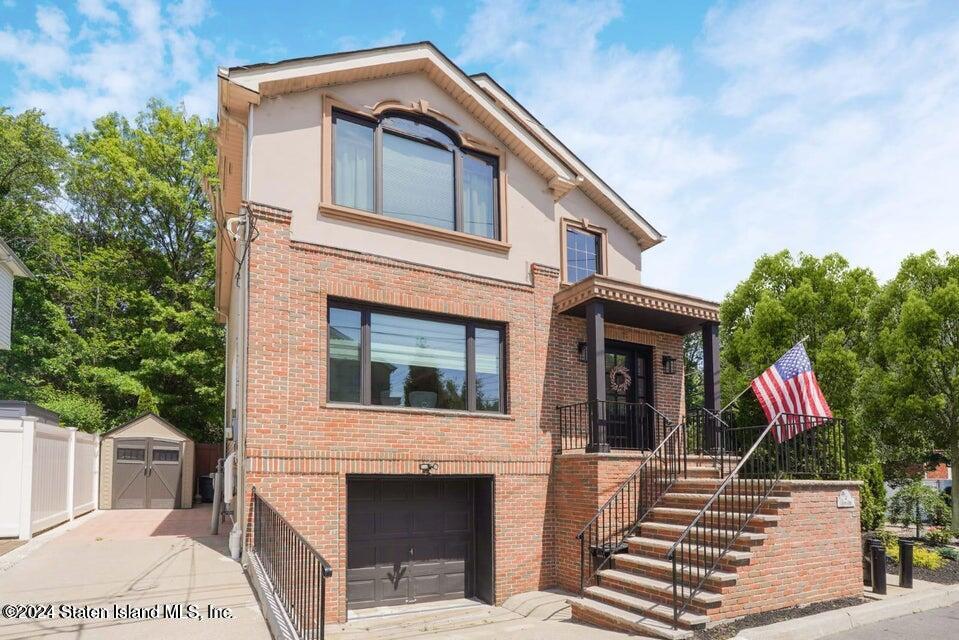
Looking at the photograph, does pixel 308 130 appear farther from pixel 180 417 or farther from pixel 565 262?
pixel 180 417

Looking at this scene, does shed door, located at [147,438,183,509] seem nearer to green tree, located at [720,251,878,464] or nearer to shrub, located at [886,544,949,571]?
green tree, located at [720,251,878,464]

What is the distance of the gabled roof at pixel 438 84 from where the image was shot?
9.12 metres

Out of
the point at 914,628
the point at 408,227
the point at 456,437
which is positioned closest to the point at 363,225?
the point at 408,227

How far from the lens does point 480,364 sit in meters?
10.6

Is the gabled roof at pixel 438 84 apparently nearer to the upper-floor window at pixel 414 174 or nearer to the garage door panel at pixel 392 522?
the upper-floor window at pixel 414 174

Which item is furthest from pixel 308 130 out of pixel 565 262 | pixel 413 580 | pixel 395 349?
pixel 413 580

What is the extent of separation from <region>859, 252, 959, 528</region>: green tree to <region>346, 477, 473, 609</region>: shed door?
11153mm

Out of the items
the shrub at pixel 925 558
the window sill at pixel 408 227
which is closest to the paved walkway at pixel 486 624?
the window sill at pixel 408 227

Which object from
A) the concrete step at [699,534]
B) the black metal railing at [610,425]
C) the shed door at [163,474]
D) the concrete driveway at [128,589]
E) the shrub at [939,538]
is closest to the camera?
the concrete driveway at [128,589]

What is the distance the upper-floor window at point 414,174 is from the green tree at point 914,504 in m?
12.0

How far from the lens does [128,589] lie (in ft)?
23.8

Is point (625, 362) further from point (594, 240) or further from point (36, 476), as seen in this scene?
point (36, 476)

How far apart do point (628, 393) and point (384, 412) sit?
493 centimetres

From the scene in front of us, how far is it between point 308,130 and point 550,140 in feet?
20.4
